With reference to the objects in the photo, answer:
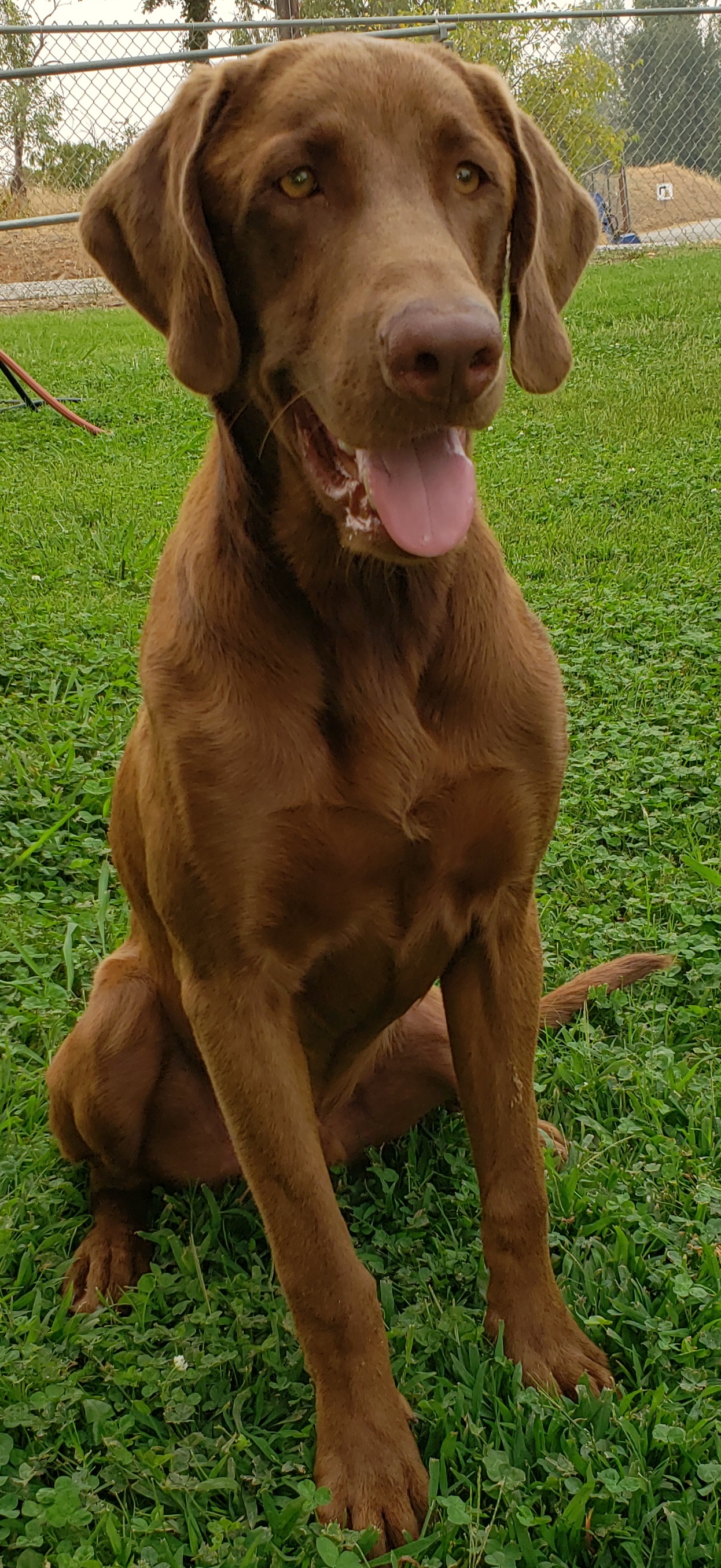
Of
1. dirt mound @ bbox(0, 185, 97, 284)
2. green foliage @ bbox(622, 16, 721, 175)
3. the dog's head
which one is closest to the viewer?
the dog's head

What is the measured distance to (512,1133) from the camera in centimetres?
219

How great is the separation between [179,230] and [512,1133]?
4.81 ft

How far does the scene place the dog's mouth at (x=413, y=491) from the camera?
1.77 m

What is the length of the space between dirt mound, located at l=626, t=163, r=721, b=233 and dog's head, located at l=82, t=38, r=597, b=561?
48.7 feet

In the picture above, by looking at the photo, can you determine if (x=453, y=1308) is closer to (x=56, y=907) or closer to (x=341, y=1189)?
(x=341, y=1189)

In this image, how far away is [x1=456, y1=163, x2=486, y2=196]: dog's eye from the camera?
192 cm

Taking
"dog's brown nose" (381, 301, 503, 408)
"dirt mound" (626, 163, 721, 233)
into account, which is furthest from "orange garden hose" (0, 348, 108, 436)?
"dirt mound" (626, 163, 721, 233)

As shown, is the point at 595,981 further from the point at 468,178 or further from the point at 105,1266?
the point at 468,178

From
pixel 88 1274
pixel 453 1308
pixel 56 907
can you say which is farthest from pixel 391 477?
pixel 56 907

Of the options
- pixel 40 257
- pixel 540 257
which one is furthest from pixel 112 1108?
pixel 40 257

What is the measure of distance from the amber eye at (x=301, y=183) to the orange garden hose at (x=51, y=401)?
6.91 metres

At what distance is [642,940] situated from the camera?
3.21m

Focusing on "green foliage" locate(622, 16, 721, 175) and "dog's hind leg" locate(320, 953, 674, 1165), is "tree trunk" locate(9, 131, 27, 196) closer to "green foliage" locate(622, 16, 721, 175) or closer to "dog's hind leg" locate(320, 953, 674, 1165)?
"green foliage" locate(622, 16, 721, 175)

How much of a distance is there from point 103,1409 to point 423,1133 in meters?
0.86
